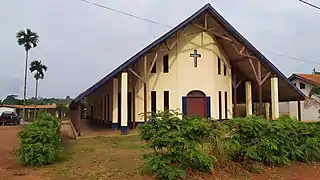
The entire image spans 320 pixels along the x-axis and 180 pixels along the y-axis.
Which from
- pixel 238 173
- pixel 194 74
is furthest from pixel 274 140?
pixel 194 74

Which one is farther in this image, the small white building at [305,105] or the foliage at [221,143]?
the small white building at [305,105]

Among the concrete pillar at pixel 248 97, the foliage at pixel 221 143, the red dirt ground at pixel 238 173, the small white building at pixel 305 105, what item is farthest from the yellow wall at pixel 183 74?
the foliage at pixel 221 143

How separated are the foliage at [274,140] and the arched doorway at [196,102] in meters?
11.7

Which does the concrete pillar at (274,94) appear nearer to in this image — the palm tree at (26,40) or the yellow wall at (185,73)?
the yellow wall at (185,73)

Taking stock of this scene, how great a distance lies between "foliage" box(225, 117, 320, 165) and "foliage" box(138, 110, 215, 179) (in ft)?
4.44

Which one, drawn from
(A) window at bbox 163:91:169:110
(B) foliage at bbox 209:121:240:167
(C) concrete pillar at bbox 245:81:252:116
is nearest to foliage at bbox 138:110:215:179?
(B) foliage at bbox 209:121:240:167

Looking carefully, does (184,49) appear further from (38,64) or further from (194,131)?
(38,64)

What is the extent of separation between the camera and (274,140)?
10.1 metres

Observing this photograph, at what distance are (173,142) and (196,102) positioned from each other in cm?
1489

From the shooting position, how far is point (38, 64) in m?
55.2

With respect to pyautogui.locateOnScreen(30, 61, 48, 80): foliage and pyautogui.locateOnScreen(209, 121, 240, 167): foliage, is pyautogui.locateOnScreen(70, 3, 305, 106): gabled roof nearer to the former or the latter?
pyautogui.locateOnScreen(209, 121, 240, 167): foliage

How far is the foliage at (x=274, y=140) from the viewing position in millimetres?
9812

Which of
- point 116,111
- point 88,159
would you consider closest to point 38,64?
point 116,111

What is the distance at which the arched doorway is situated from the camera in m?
22.8
